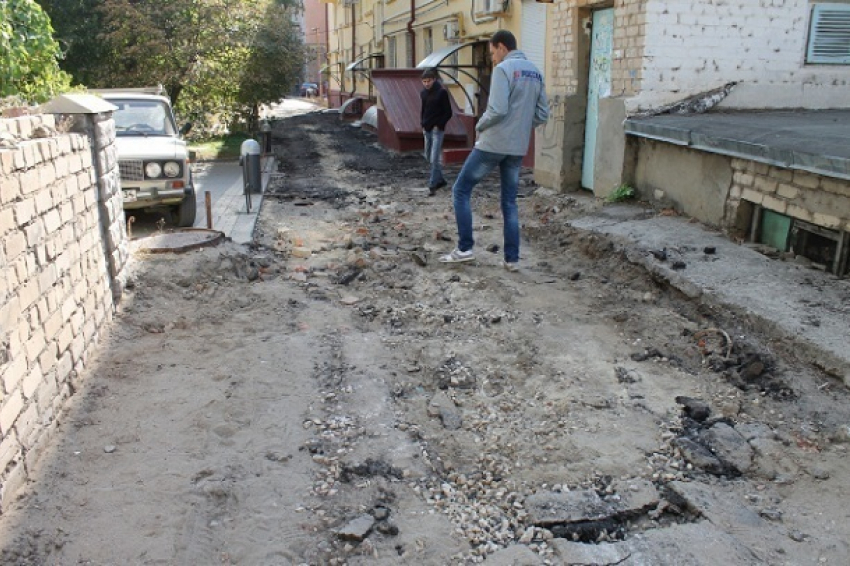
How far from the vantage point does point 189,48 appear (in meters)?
16.0

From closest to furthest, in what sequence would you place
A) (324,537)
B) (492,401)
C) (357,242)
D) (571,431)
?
1. (324,537)
2. (571,431)
3. (492,401)
4. (357,242)

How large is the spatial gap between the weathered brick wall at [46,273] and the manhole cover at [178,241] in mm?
1237

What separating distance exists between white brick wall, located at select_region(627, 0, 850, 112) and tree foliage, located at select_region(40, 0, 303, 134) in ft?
37.8

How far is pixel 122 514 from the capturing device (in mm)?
2982

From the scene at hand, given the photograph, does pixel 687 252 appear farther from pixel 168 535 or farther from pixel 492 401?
pixel 168 535

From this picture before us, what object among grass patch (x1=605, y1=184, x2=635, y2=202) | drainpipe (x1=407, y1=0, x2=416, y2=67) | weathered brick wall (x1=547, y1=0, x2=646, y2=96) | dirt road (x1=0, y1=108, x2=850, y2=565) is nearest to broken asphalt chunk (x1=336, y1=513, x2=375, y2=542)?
dirt road (x1=0, y1=108, x2=850, y2=565)

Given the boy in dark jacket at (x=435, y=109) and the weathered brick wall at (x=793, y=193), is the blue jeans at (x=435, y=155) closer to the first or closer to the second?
the boy in dark jacket at (x=435, y=109)

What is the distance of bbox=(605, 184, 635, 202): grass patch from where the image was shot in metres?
8.19

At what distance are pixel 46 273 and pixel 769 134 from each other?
559 centimetres

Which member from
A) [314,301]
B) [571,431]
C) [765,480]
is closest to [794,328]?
[765,480]

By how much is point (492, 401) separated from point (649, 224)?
3826 millimetres

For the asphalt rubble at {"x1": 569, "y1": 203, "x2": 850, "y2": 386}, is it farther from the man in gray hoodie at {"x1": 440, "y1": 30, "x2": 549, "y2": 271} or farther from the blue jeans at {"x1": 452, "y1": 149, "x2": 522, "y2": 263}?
the man in gray hoodie at {"x1": 440, "y1": 30, "x2": 549, "y2": 271}

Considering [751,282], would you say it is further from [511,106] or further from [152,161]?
[152,161]

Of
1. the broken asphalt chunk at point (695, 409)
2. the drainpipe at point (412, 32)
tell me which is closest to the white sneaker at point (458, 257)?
the broken asphalt chunk at point (695, 409)
